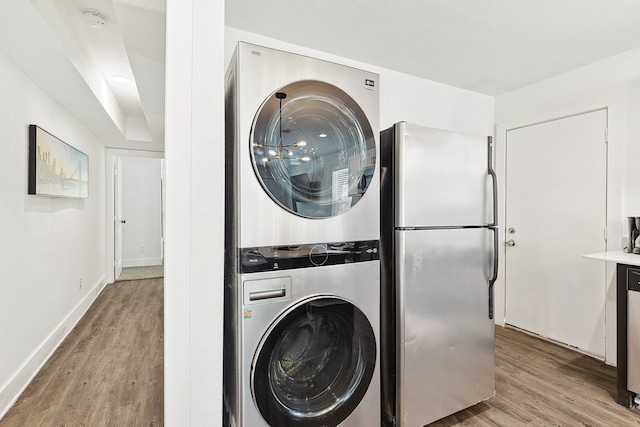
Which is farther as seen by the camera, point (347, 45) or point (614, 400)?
point (347, 45)

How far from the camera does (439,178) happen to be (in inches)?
68.9

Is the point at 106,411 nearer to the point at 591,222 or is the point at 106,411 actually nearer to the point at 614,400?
the point at 614,400

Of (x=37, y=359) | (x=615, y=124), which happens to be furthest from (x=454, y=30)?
(x=37, y=359)

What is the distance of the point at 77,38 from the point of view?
2.39 metres

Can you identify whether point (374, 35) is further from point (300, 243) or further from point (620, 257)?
point (620, 257)

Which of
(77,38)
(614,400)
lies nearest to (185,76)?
(77,38)

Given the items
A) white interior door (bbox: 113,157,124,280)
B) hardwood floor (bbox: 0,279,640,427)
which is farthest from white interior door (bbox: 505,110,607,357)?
white interior door (bbox: 113,157,124,280)

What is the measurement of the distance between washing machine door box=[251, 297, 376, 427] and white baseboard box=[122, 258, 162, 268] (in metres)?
5.99

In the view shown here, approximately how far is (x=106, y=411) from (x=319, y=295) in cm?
173

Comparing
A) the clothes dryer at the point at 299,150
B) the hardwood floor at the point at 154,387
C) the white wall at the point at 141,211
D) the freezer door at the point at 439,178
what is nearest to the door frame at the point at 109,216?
the white wall at the point at 141,211

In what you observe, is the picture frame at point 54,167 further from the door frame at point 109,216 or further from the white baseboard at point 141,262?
the white baseboard at point 141,262

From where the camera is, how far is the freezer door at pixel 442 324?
1658mm

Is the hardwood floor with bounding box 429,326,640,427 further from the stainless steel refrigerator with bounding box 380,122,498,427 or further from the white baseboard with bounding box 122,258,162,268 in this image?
the white baseboard with bounding box 122,258,162,268

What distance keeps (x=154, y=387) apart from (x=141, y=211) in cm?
482
